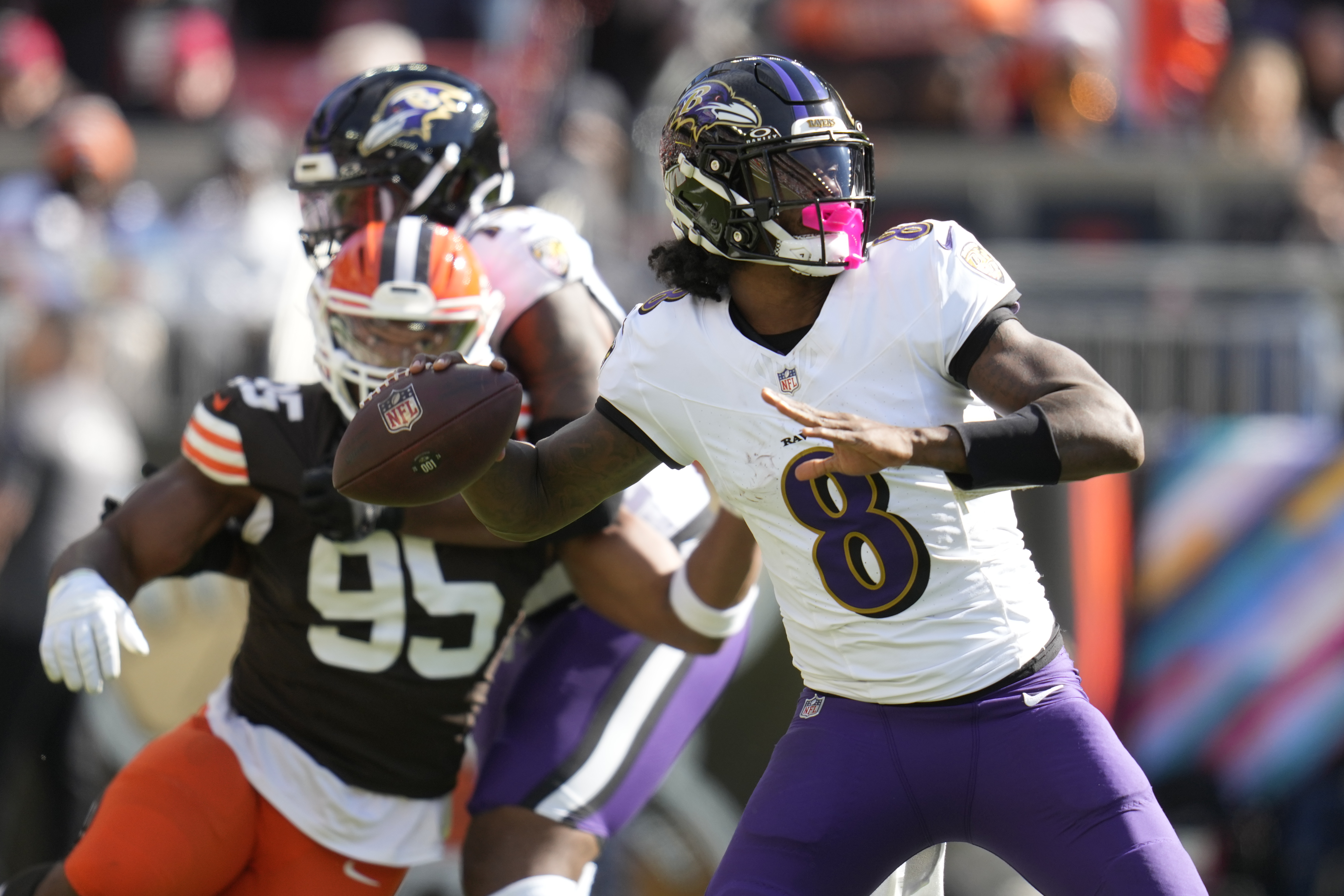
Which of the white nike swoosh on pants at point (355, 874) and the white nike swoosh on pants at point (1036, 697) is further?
the white nike swoosh on pants at point (355, 874)

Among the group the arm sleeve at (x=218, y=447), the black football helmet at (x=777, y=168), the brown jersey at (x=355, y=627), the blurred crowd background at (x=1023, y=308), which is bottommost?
the blurred crowd background at (x=1023, y=308)

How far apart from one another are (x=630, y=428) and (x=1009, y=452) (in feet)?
2.66

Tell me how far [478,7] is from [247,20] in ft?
5.76

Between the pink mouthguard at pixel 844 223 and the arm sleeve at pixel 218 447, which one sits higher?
the pink mouthguard at pixel 844 223

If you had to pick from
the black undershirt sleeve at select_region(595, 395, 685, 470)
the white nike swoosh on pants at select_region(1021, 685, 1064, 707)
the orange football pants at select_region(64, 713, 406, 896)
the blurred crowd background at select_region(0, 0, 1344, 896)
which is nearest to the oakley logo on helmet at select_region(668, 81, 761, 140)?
the black undershirt sleeve at select_region(595, 395, 685, 470)

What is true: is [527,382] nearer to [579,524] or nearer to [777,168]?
[579,524]

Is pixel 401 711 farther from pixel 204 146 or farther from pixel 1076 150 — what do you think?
pixel 204 146

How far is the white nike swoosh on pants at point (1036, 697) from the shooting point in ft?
9.79

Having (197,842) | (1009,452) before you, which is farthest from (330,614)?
(1009,452)

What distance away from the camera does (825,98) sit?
308 centimetres

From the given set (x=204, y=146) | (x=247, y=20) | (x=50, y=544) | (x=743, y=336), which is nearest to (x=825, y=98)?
(x=743, y=336)

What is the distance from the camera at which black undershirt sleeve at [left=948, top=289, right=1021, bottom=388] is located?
2902 mm

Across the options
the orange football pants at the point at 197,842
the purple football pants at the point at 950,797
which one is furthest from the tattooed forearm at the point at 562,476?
the orange football pants at the point at 197,842

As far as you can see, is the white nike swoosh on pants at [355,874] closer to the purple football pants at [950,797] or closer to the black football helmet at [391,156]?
the purple football pants at [950,797]
